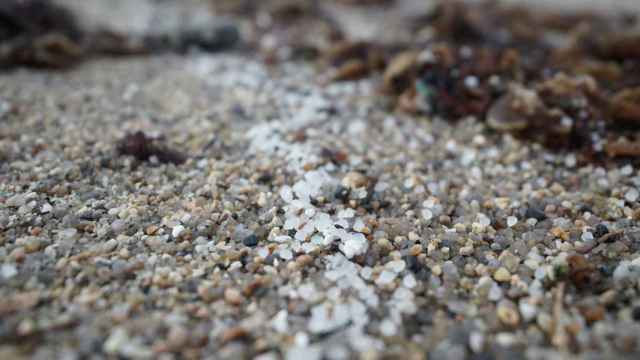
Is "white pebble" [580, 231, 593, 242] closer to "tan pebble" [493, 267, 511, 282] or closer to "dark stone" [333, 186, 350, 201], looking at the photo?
"tan pebble" [493, 267, 511, 282]

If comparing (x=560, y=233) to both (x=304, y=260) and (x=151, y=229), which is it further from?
(x=151, y=229)

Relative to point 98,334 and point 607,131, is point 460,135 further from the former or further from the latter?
point 98,334

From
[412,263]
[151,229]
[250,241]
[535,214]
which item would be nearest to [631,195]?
[535,214]

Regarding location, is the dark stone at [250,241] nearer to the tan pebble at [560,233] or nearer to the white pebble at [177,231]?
the white pebble at [177,231]

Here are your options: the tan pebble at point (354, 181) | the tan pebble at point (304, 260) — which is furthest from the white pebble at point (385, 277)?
the tan pebble at point (354, 181)

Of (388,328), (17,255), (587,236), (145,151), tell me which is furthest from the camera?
(145,151)

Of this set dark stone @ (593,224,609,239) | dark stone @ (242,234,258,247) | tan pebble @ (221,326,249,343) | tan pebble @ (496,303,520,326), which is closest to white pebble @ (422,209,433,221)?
tan pebble @ (496,303,520,326)

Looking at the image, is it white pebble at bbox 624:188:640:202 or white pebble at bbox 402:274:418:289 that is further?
white pebble at bbox 624:188:640:202

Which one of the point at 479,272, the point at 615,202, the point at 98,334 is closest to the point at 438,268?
the point at 479,272
